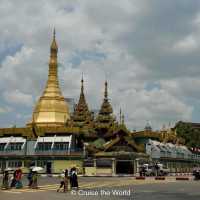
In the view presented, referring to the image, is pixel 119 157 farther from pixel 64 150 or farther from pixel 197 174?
pixel 197 174

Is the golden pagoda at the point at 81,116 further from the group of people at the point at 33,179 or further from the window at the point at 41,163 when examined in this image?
the group of people at the point at 33,179

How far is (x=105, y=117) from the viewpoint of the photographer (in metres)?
86.4

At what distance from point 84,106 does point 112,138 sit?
17.2 meters

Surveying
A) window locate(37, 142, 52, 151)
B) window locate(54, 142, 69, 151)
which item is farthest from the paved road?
window locate(37, 142, 52, 151)

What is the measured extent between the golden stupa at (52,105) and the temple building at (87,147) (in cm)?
40

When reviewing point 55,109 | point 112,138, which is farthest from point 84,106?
point 112,138

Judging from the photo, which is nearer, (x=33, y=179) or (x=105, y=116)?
(x=33, y=179)

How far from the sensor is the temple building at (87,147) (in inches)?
2913

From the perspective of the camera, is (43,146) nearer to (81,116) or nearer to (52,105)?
(81,116)

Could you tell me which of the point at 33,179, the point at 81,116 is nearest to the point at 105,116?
the point at 81,116

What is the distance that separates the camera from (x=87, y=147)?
76750mm

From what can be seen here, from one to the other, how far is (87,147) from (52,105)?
19860mm

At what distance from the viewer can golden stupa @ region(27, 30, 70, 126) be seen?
302 feet

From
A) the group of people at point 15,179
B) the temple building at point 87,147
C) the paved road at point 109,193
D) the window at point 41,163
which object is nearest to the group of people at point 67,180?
the paved road at point 109,193
